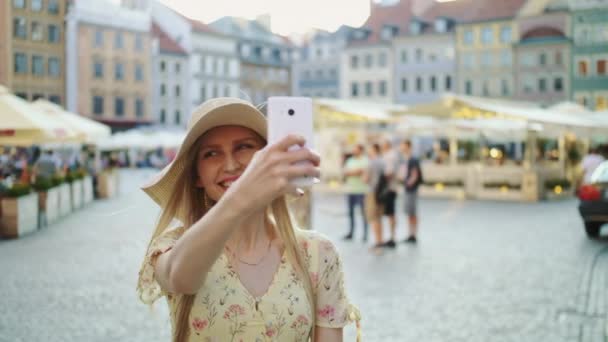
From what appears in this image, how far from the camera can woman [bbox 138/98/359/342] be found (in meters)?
2.05

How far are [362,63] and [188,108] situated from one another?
600 inches

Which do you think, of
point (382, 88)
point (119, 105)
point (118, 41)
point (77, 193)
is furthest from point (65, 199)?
point (382, 88)

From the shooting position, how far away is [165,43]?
5959cm

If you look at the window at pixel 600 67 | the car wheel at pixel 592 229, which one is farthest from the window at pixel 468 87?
the car wheel at pixel 592 229

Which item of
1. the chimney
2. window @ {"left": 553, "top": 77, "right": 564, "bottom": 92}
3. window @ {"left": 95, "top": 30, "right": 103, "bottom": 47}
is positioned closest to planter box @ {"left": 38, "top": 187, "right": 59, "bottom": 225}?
window @ {"left": 95, "top": 30, "right": 103, "bottom": 47}

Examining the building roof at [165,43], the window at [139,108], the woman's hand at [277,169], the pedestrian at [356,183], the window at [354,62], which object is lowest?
the pedestrian at [356,183]

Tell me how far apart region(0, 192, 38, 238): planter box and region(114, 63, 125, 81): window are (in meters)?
30.1

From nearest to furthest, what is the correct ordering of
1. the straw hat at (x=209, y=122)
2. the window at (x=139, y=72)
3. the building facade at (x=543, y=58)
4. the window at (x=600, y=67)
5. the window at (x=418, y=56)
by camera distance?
the straw hat at (x=209, y=122) < the window at (x=139, y=72) < the window at (x=600, y=67) < the building facade at (x=543, y=58) < the window at (x=418, y=56)

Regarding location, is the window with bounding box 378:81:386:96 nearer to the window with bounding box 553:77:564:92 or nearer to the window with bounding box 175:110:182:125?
the window with bounding box 553:77:564:92

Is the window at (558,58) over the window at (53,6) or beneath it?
over

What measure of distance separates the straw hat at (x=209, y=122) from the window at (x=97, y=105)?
141ft

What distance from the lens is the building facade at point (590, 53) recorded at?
50628 mm

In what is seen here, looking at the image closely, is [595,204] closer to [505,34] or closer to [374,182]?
[374,182]

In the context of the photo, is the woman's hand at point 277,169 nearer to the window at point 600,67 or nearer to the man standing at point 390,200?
the man standing at point 390,200
